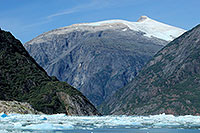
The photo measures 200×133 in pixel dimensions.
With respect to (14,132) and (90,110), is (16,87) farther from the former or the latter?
(14,132)

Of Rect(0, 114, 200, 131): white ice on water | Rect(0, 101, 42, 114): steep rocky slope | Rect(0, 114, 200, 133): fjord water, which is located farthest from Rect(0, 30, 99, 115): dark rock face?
Rect(0, 114, 200, 133): fjord water

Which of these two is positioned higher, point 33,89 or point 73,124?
point 33,89

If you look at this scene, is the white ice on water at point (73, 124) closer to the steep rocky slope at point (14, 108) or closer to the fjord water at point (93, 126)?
A: the fjord water at point (93, 126)

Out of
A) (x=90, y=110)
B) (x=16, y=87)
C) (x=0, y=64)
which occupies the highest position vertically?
(x=0, y=64)

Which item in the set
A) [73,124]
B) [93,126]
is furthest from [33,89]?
[93,126]

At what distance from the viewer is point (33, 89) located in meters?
186

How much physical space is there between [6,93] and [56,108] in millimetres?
24478

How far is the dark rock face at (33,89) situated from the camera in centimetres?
17175

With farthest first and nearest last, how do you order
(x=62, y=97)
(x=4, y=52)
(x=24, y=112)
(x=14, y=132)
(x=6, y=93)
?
(x=4, y=52) < (x=62, y=97) < (x=6, y=93) < (x=24, y=112) < (x=14, y=132)

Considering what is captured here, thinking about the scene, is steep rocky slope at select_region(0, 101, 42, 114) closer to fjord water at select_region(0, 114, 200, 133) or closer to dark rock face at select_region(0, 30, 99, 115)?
dark rock face at select_region(0, 30, 99, 115)

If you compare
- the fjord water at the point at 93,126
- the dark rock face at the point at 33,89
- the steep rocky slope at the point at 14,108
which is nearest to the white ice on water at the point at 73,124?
the fjord water at the point at 93,126

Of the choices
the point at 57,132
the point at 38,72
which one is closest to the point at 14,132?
the point at 57,132

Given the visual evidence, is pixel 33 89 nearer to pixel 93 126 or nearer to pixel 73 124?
pixel 73 124

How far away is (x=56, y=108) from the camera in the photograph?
17162cm
